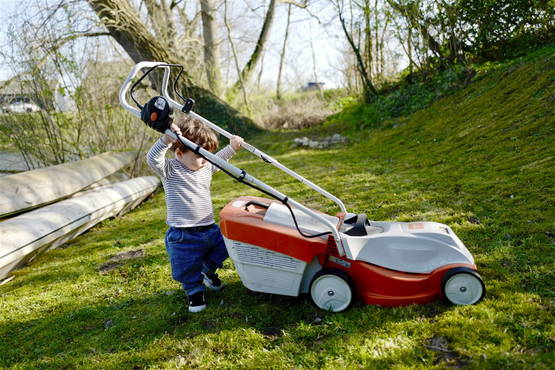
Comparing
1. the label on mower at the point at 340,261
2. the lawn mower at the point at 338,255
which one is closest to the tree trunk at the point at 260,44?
the lawn mower at the point at 338,255

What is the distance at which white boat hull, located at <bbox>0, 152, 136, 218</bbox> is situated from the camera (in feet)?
17.7

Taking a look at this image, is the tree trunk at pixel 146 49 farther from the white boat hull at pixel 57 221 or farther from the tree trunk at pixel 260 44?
the white boat hull at pixel 57 221

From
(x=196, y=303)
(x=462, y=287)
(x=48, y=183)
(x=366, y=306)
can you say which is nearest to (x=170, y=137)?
(x=196, y=303)

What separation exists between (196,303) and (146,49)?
10.5m

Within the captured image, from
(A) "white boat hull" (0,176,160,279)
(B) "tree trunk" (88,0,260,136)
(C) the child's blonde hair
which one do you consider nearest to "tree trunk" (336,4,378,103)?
(B) "tree trunk" (88,0,260,136)

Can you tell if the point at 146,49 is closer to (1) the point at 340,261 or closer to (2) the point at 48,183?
(2) the point at 48,183

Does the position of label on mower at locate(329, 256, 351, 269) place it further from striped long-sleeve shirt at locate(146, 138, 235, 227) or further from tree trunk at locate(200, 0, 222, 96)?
tree trunk at locate(200, 0, 222, 96)

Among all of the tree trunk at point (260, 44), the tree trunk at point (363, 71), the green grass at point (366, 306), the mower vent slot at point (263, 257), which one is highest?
the tree trunk at point (260, 44)

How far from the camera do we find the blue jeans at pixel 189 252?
10.8 ft

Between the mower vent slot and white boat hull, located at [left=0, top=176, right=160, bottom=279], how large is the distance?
9.48 feet

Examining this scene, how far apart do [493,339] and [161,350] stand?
6.92 ft

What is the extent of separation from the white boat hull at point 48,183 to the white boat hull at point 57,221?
0.15 m

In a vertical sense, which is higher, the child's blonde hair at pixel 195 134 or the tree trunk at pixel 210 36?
the tree trunk at pixel 210 36

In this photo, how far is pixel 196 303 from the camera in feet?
11.0
